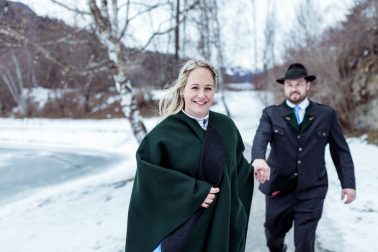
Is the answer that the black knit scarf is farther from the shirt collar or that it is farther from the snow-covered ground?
the snow-covered ground

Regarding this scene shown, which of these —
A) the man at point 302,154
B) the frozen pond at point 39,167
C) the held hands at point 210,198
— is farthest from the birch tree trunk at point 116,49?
the held hands at point 210,198

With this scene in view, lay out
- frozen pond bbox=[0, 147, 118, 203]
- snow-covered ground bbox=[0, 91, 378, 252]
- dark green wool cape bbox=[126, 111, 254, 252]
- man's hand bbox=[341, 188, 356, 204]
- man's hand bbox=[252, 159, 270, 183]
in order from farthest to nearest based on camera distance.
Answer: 1. frozen pond bbox=[0, 147, 118, 203]
2. snow-covered ground bbox=[0, 91, 378, 252]
3. man's hand bbox=[341, 188, 356, 204]
4. man's hand bbox=[252, 159, 270, 183]
5. dark green wool cape bbox=[126, 111, 254, 252]

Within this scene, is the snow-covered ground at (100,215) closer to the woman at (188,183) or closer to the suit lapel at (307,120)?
the suit lapel at (307,120)

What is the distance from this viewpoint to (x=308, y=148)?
313 centimetres

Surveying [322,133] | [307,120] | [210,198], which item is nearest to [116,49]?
[307,120]

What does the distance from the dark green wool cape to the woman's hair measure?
0.45ft

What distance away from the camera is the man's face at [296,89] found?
10.4ft

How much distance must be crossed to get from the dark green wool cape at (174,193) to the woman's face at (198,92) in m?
0.08

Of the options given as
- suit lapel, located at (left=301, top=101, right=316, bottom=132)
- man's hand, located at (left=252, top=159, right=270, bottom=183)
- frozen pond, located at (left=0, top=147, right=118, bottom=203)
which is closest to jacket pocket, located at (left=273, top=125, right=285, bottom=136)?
suit lapel, located at (left=301, top=101, right=316, bottom=132)

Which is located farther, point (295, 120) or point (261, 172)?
point (295, 120)

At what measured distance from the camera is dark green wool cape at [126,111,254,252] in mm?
2113

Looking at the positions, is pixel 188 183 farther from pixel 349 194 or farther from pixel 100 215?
pixel 100 215

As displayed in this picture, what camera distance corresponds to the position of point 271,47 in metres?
29.7

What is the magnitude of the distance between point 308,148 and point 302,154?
0.08m
